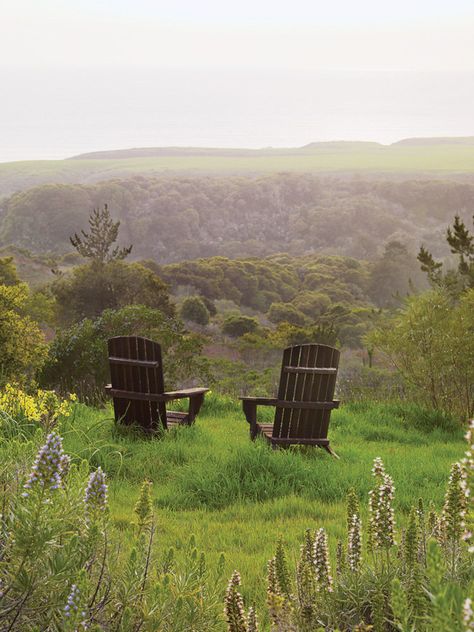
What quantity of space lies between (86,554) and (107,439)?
5528 millimetres

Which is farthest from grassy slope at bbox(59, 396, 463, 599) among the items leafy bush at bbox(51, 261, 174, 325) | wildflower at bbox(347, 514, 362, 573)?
leafy bush at bbox(51, 261, 174, 325)

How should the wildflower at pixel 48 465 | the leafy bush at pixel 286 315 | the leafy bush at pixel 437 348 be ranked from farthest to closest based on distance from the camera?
the leafy bush at pixel 286 315, the leafy bush at pixel 437 348, the wildflower at pixel 48 465

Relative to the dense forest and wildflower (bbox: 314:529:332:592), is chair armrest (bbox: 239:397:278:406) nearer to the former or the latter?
wildflower (bbox: 314:529:332:592)

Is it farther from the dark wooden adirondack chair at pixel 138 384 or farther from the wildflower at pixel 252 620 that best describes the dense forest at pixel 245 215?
the wildflower at pixel 252 620

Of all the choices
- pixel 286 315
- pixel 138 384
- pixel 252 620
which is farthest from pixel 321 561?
pixel 286 315

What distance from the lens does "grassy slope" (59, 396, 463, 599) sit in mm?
5352

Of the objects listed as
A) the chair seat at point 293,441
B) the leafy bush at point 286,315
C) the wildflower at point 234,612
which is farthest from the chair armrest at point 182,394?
the leafy bush at point 286,315

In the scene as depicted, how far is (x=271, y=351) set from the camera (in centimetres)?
2550

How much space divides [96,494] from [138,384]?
5520mm

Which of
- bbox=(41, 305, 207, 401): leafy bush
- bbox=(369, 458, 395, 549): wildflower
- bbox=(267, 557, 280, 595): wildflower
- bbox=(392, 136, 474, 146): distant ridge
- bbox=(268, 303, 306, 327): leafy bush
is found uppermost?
bbox=(392, 136, 474, 146): distant ridge

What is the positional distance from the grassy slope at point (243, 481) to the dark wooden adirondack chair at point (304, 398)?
0.83ft

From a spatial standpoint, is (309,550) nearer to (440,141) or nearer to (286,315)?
(286,315)

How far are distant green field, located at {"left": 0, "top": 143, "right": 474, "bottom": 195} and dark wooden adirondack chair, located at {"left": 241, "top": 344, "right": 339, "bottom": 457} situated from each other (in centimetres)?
10593

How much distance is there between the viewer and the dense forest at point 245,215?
79250 millimetres
